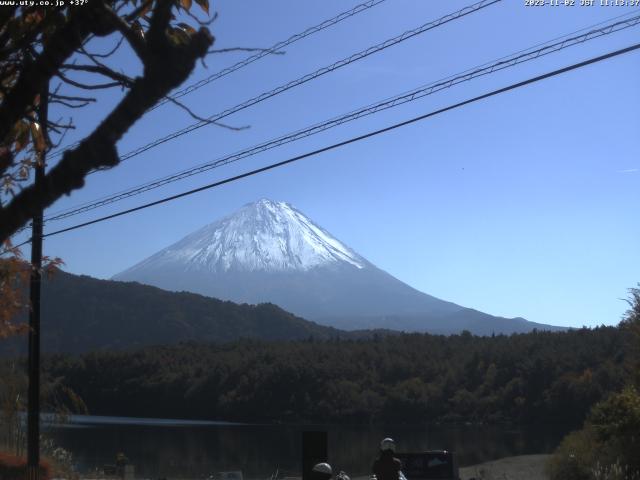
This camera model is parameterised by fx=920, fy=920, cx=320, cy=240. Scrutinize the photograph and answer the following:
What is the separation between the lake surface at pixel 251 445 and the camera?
38.1 meters

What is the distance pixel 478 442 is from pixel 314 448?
46223mm

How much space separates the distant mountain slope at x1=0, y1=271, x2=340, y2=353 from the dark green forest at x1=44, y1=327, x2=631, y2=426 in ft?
126

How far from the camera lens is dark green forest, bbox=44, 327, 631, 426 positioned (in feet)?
239

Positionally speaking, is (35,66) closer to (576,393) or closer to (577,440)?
(577,440)

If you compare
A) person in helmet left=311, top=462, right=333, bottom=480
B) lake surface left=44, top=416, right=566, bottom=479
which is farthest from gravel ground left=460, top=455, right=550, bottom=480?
person in helmet left=311, top=462, right=333, bottom=480

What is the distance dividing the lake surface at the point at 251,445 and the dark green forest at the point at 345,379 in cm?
556

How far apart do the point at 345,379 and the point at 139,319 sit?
64120 millimetres

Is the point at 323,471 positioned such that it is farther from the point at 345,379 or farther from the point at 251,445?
the point at 345,379

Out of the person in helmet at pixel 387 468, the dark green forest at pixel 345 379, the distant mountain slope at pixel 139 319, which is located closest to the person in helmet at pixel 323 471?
the person in helmet at pixel 387 468

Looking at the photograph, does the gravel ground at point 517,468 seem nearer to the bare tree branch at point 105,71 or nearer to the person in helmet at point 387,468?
the person in helmet at point 387,468

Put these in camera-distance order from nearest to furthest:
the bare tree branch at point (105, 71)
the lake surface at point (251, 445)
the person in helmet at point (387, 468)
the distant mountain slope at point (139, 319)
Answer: the bare tree branch at point (105, 71) < the person in helmet at point (387, 468) < the lake surface at point (251, 445) < the distant mountain slope at point (139, 319)

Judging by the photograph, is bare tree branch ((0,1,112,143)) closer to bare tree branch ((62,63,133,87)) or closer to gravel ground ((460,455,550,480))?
bare tree branch ((62,63,133,87))

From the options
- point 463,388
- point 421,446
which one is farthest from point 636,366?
point 463,388

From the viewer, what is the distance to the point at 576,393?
208 feet
